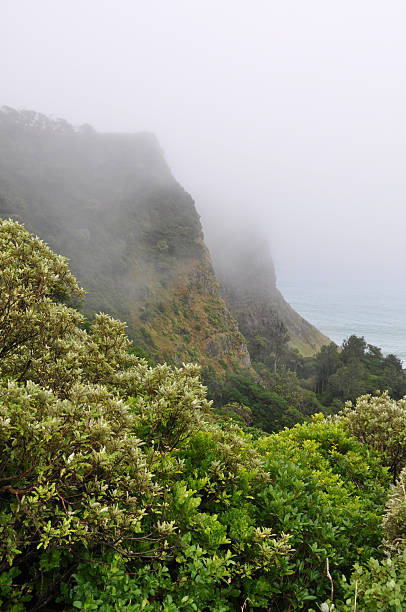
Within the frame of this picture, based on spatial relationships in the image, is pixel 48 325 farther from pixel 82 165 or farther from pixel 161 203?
pixel 82 165

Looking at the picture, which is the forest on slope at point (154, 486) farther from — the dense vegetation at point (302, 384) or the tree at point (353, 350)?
the tree at point (353, 350)

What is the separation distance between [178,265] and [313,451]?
7353 centimetres

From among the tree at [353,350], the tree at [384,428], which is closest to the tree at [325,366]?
the tree at [353,350]

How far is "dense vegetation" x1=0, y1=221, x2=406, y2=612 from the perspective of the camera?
3.19 meters

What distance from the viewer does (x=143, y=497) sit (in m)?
3.99

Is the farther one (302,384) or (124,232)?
(124,232)

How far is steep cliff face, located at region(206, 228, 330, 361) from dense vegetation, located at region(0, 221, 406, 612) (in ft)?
286

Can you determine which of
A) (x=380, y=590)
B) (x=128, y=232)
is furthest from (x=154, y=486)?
(x=128, y=232)

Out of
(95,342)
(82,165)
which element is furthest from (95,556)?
(82,165)

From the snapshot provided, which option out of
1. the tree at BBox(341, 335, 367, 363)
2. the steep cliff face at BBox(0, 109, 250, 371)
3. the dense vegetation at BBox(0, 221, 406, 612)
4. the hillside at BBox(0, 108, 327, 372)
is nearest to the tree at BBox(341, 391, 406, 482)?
the dense vegetation at BBox(0, 221, 406, 612)

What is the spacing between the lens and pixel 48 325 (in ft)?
19.0

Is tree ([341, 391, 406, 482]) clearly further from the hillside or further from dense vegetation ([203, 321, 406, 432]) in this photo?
the hillside

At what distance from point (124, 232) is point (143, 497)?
8160 cm

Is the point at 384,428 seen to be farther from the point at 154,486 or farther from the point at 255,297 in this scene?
the point at 255,297
